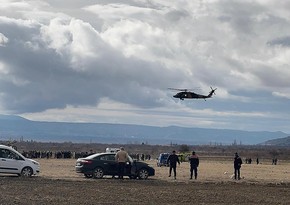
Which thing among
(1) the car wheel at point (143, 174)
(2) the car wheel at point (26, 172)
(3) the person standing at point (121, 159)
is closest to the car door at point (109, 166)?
(3) the person standing at point (121, 159)

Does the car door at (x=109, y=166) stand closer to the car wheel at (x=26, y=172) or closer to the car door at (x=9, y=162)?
the car wheel at (x=26, y=172)

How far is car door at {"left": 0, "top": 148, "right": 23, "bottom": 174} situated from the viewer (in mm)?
33312

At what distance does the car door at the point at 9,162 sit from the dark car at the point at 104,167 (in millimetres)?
3370

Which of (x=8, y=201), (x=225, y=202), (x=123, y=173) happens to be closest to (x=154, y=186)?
(x=123, y=173)

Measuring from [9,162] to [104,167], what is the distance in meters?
5.05

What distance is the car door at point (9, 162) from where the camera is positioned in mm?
33312

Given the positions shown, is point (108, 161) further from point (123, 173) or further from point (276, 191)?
point (276, 191)

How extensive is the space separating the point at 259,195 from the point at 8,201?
1057 centimetres

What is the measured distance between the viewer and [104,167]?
116ft

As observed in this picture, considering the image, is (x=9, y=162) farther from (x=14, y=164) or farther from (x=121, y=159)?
(x=121, y=159)

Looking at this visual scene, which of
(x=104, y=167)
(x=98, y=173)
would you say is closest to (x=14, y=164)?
(x=98, y=173)

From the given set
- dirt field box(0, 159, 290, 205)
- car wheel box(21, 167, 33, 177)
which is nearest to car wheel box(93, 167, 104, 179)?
car wheel box(21, 167, 33, 177)

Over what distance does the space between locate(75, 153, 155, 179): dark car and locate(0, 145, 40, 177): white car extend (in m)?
2.67

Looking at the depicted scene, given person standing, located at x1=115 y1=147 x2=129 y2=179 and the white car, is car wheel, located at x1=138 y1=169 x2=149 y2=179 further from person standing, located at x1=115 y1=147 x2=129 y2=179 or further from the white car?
the white car
